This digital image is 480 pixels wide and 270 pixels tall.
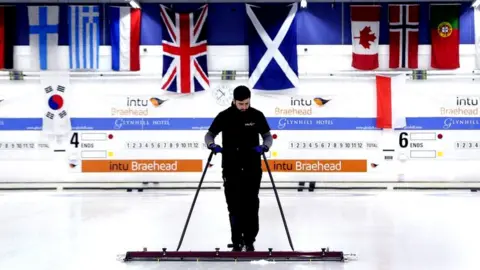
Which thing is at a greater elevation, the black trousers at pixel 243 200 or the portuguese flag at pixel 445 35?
the portuguese flag at pixel 445 35

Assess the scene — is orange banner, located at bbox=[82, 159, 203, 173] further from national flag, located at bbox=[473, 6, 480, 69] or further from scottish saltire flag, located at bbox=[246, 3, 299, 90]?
national flag, located at bbox=[473, 6, 480, 69]

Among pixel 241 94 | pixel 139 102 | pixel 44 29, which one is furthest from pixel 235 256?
pixel 44 29

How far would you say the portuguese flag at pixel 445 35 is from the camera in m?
12.7

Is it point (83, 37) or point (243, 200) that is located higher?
point (83, 37)

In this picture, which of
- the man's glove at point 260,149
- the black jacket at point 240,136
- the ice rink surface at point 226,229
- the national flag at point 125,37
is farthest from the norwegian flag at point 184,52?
the man's glove at point 260,149

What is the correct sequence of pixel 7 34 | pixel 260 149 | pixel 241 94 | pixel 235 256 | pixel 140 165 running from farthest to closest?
pixel 140 165 < pixel 7 34 < pixel 241 94 < pixel 260 149 < pixel 235 256

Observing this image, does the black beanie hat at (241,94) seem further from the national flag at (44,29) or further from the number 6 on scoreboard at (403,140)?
the national flag at (44,29)

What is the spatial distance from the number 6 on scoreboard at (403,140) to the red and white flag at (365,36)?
6.01ft

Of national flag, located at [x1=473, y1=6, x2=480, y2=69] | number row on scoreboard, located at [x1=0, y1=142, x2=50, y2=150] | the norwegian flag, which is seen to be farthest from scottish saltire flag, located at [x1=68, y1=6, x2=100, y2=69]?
national flag, located at [x1=473, y1=6, x2=480, y2=69]

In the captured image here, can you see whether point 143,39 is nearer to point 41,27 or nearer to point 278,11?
point 41,27

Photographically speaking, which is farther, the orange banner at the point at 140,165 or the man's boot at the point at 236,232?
the orange banner at the point at 140,165

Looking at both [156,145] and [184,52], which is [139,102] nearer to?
[156,145]

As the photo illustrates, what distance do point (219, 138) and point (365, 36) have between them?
445cm

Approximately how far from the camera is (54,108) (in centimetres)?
1305
